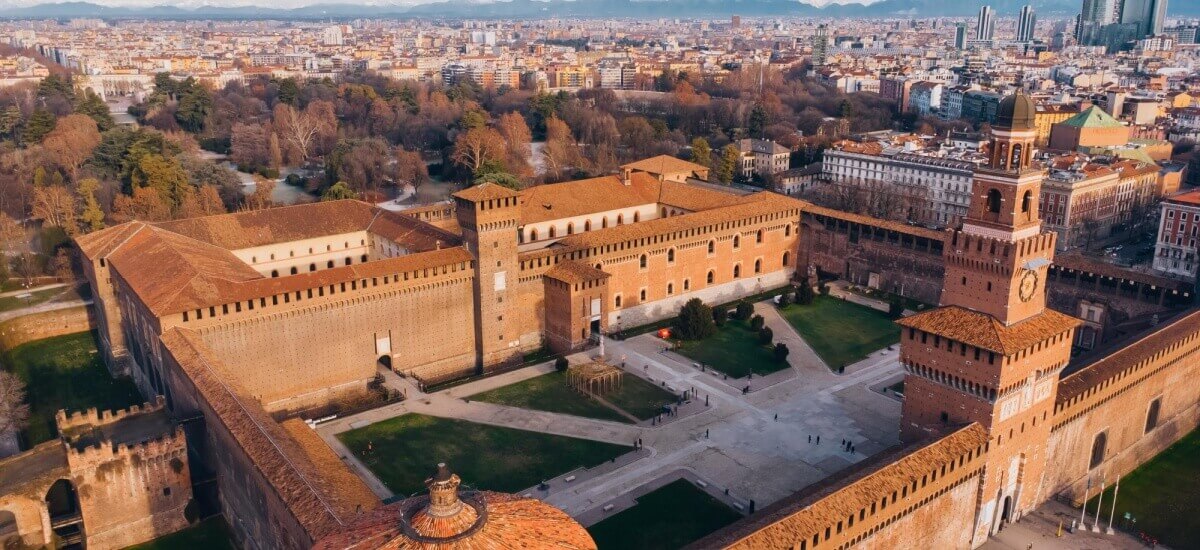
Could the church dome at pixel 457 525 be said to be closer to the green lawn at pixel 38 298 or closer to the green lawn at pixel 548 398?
the green lawn at pixel 548 398

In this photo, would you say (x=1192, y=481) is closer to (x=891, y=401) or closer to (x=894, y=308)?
(x=891, y=401)

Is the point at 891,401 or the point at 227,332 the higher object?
the point at 227,332

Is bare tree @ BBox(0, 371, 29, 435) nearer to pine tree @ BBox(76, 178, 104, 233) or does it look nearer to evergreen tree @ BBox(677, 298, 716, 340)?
pine tree @ BBox(76, 178, 104, 233)

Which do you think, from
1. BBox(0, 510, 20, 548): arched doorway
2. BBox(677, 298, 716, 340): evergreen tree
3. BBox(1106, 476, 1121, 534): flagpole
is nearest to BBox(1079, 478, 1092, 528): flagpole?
BBox(1106, 476, 1121, 534): flagpole

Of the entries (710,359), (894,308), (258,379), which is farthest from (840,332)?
(258,379)

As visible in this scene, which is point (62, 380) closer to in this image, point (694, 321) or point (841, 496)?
point (694, 321)

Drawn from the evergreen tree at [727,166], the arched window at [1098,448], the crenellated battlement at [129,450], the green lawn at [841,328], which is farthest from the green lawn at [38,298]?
the evergreen tree at [727,166]
